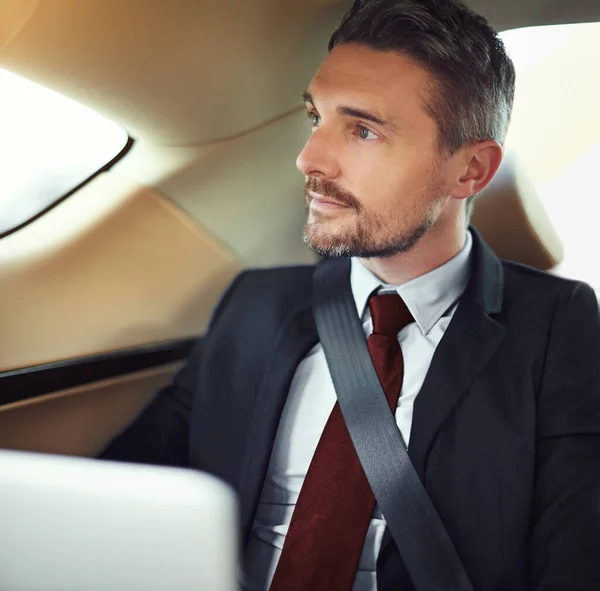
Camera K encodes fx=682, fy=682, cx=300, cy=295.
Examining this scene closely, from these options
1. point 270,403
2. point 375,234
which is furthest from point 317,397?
point 375,234

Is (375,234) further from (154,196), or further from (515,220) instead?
(154,196)

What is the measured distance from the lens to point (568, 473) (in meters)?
0.99

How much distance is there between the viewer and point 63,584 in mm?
630

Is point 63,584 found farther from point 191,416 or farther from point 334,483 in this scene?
point 191,416

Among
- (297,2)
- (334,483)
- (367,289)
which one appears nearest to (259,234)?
(367,289)

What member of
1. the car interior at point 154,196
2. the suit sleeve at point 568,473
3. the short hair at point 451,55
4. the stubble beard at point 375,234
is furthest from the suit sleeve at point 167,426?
the suit sleeve at point 568,473

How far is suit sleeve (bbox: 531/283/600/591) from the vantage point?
98cm

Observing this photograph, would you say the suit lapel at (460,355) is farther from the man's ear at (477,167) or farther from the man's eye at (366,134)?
the man's eye at (366,134)

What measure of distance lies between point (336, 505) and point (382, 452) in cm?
11

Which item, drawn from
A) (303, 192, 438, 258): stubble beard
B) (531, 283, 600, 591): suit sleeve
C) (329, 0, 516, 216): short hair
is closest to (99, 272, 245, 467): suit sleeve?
(303, 192, 438, 258): stubble beard

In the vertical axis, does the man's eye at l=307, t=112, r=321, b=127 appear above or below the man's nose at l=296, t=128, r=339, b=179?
above

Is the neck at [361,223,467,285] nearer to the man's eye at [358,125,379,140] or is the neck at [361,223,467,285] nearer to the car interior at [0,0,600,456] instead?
the car interior at [0,0,600,456]

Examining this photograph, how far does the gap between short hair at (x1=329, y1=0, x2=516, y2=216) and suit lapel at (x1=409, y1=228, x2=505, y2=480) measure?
0.76 ft

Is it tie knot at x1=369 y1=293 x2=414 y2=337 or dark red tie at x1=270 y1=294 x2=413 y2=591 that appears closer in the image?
dark red tie at x1=270 y1=294 x2=413 y2=591
